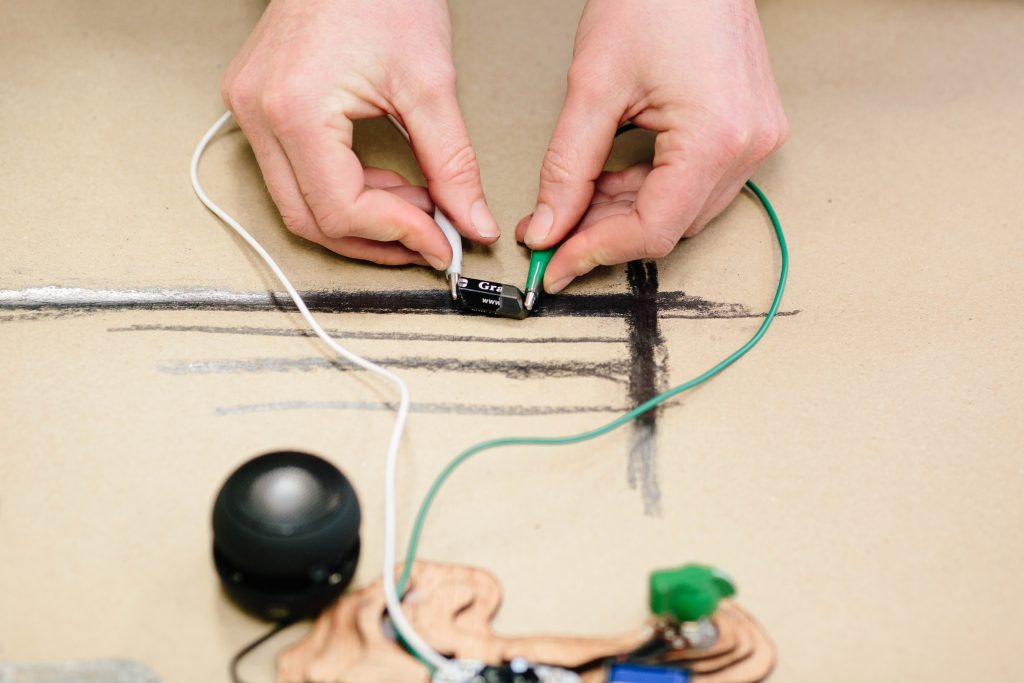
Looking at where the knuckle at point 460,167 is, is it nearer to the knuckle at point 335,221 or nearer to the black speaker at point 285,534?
the knuckle at point 335,221

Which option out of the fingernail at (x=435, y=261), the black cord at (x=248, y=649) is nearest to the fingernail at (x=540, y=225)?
the fingernail at (x=435, y=261)

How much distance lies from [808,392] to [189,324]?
668 mm

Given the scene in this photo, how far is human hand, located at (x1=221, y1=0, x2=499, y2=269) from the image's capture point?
2.90 ft

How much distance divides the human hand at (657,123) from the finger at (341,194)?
0.45 ft

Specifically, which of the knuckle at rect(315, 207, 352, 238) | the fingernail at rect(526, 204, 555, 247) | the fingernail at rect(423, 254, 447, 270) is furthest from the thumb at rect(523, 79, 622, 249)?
the knuckle at rect(315, 207, 352, 238)

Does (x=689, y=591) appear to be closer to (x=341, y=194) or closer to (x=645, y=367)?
(x=645, y=367)

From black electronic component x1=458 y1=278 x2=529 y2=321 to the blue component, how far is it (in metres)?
0.39

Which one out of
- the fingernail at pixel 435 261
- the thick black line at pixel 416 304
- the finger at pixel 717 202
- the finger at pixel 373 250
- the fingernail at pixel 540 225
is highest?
the finger at pixel 717 202

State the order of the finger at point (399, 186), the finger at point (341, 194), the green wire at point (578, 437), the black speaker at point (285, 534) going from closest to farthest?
the black speaker at point (285, 534) < the green wire at point (578, 437) < the finger at point (341, 194) < the finger at point (399, 186)

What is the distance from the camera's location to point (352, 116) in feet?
2.99

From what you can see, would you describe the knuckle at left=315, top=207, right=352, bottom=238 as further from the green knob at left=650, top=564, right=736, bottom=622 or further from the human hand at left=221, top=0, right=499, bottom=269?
the green knob at left=650, top=564, right=736, bottom=622

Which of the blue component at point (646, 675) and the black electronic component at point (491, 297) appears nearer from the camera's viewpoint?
the blue component at point (646, 675)

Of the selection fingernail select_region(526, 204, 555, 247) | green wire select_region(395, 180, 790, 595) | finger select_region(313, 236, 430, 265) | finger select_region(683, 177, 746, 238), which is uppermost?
finger select_region(683, 177, 746, 238)

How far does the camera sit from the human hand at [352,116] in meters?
0.88
